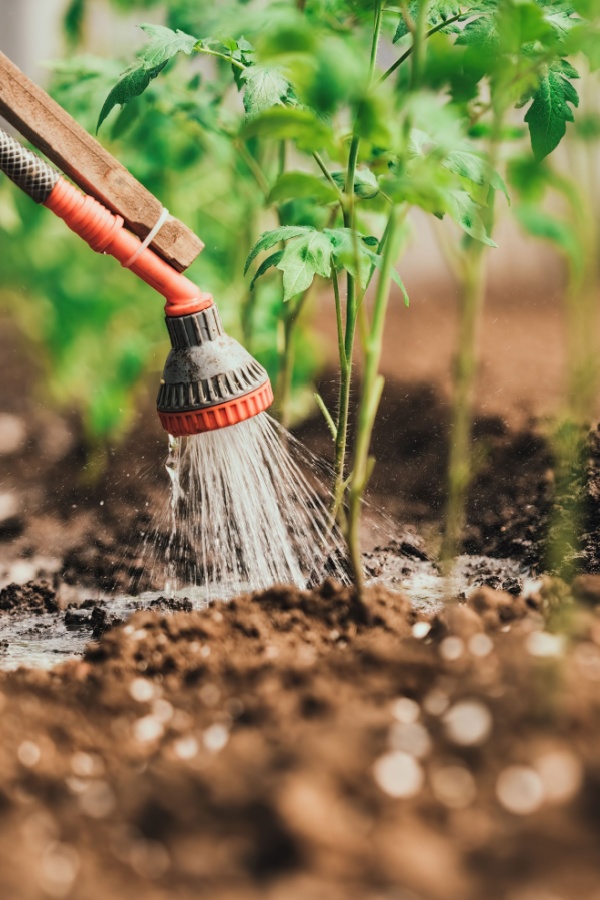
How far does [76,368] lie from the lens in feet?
8.21

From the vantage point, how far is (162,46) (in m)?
1.22

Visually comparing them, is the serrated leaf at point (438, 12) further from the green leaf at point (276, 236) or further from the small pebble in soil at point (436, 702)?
the small pebble in soil at point (436, 702)

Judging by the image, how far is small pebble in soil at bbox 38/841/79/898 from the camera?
65 centimetres

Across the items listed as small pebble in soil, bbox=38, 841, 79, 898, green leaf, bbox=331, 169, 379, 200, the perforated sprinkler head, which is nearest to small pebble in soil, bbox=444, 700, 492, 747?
small pebble in soil, bbox=38, 841, 79, 898

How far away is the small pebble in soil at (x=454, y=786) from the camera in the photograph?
→ 0.70m

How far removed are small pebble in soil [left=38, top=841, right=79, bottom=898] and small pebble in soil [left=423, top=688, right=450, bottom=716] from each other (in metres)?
0.33

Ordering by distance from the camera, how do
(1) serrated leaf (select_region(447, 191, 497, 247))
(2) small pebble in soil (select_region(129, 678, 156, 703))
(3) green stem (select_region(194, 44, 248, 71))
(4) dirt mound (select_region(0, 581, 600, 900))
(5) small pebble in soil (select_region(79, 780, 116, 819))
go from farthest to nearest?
(3) green stem (select_region(194, 44, 248, 71)) < (1) serrated leaf (select_region(447, 191, 497, 247)) < (2) small pebble in soil (select_region(129, 678, 156, 703)) < (5) small pebble in soil (select_region(79, 780, 116, 819)) < (4) dirt mound (select_region(0, 581, 600, 900))

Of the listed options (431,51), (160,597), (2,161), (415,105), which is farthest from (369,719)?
(160,597)

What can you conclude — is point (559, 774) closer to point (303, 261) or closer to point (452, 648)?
point (452, 648)

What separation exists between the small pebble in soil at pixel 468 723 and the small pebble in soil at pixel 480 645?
12cm

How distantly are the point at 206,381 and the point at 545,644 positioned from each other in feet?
1.87

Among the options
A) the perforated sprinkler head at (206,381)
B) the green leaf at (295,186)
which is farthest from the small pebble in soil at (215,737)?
the green leaf at (295,186)

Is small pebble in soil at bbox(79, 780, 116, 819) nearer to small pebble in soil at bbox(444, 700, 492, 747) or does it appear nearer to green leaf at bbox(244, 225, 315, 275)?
small pebble in soil at bbox(444, 700, 492, 747)

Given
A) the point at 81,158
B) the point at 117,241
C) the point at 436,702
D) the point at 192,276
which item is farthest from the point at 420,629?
the point at 192,276
